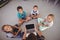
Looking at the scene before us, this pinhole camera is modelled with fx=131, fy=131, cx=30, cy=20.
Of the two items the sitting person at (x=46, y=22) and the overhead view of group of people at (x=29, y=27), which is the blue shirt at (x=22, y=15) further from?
the sitting person at (x=46, y=22)

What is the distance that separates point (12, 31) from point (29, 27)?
0.14 metres

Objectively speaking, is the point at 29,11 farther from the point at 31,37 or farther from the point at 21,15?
the point at 31,37

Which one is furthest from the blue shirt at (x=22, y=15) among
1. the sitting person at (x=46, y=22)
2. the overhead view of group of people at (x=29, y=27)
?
the sitting person at (x=46, y=22)

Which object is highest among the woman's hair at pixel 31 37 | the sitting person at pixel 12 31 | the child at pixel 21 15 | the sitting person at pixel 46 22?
the child at pixel 21 15

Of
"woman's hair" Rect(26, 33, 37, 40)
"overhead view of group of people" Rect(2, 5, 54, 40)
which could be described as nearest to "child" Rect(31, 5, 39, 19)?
"overhead view of group of people" Rect(2, 5, 54, 40)

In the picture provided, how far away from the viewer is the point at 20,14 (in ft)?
3.45

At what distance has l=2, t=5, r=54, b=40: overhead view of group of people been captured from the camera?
1.03m

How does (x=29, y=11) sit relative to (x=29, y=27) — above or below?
above

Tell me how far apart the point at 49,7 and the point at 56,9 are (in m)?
0.06

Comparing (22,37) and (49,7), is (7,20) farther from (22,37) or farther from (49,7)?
(49,7)

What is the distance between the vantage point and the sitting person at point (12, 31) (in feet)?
3.40

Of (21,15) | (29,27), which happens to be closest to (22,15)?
(21,15)

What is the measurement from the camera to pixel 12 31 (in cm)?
104

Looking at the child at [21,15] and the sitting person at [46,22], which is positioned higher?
the child at [21,15]
